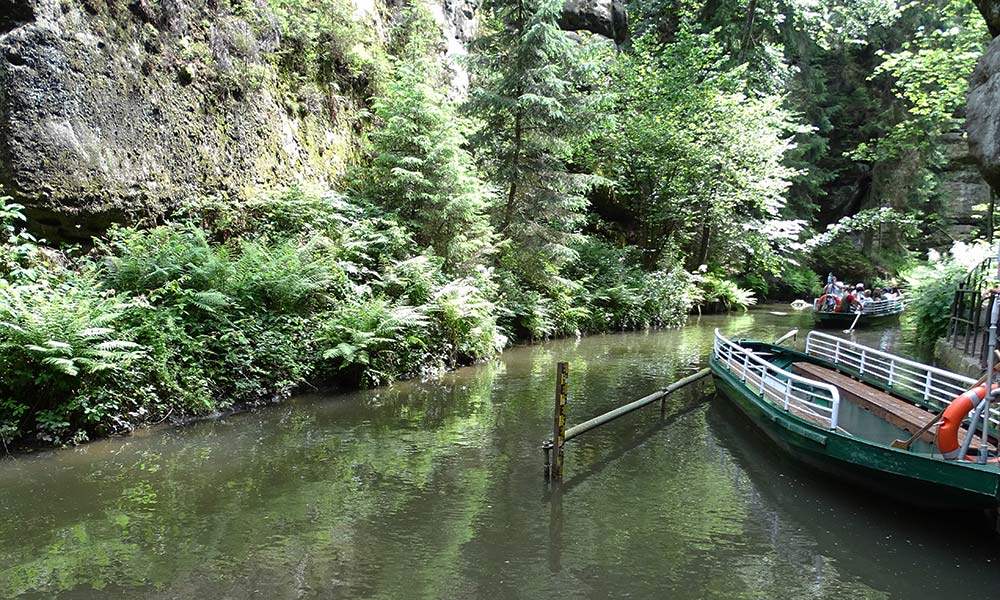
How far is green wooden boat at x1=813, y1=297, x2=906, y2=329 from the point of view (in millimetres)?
22172

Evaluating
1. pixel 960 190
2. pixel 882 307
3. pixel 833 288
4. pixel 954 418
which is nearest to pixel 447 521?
pixel 954 418

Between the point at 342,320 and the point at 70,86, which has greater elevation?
the point at 70,86

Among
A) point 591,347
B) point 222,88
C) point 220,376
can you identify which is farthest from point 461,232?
point 220,376

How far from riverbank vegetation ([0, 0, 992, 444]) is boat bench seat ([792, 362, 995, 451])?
707 cm

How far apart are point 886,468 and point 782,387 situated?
131 inches

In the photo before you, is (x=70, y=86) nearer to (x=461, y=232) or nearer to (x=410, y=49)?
(x=461, y=232)

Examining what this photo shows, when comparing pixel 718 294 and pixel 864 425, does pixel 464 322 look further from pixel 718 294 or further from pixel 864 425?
pixel 718 294

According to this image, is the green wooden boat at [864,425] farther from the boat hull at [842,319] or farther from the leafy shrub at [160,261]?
the boat hull at [842,319]

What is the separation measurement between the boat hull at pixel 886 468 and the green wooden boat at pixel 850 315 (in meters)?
16.2

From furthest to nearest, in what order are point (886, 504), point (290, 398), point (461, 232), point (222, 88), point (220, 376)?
point (461, 232) < point (222, 88) < point (290, 398) < point (220, 376) < point (886, 504)

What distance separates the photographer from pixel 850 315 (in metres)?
22.1

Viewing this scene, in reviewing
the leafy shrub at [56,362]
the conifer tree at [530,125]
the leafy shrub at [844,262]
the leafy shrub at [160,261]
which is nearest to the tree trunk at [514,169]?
the conifer tree at [530,125]

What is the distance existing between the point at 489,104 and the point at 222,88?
21.8ft

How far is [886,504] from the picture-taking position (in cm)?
659
